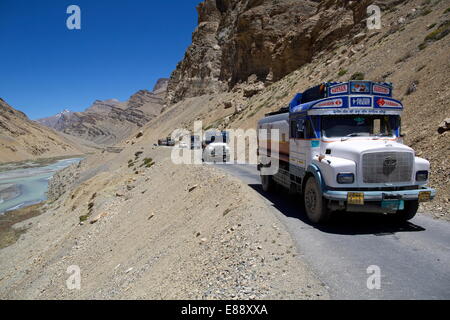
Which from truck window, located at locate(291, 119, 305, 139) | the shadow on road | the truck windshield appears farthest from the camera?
truck window, located at locate(291, 119, 305, 139)

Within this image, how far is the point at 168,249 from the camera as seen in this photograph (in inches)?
401

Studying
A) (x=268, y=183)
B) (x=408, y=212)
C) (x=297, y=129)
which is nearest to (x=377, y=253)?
(x=408, y=212)

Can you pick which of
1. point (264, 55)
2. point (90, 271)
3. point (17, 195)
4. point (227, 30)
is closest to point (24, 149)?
point (17, 195)

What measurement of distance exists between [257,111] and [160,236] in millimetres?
32775

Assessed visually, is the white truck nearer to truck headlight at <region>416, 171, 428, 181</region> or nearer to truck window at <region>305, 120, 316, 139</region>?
truck window at <region>305, 120, 316, 139</region>

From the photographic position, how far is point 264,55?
56938mm

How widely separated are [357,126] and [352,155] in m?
1.38

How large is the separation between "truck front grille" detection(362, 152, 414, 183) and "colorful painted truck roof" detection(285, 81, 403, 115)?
62.2 inches

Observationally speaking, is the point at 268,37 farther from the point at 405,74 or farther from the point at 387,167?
the point at 387,167

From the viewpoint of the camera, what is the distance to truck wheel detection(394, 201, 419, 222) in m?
7.95

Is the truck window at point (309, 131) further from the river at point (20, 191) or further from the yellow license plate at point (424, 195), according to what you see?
the river at point (20, 191)

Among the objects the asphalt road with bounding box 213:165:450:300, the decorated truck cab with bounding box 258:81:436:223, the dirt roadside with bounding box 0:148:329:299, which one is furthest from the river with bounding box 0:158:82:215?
the asphalt road with bounding box 213:165:450:300

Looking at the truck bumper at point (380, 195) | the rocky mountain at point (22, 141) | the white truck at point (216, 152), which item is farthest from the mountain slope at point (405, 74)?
the rocky mountain at point (22, 141)

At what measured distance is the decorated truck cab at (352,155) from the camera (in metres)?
7.24
